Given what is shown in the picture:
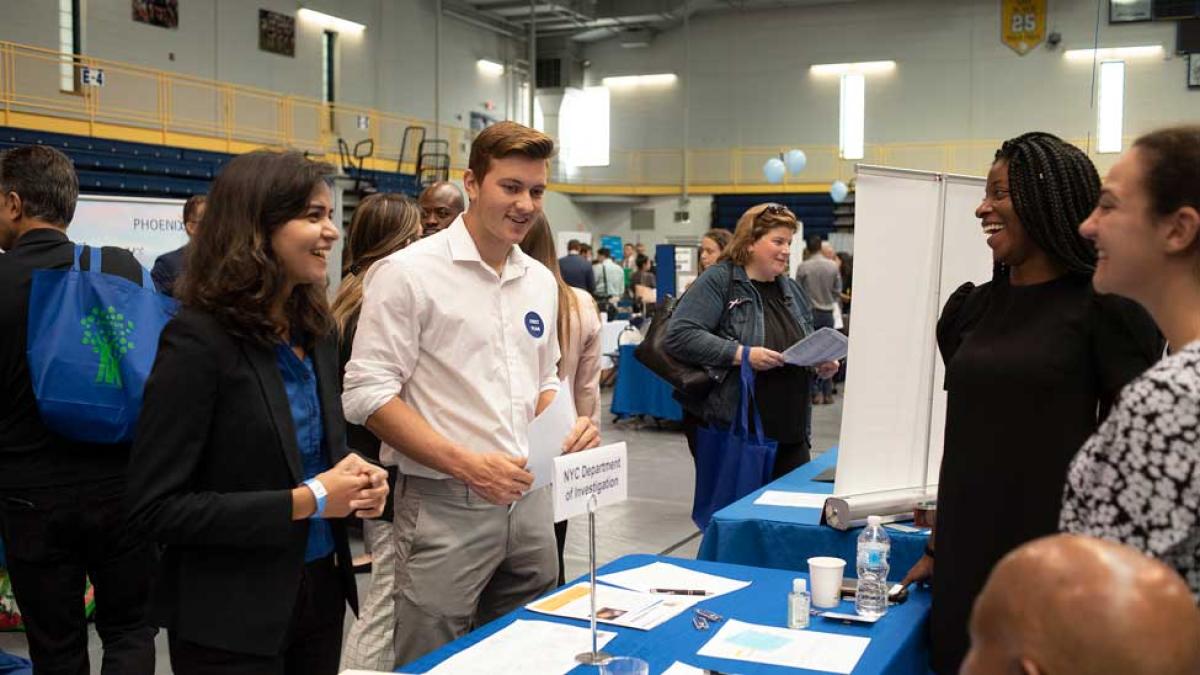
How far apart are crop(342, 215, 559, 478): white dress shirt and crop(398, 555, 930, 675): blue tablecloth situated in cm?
41

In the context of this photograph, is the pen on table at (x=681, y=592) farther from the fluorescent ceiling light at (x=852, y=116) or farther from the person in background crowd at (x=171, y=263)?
the fluorescent ceiling light at (x=852, y=116)

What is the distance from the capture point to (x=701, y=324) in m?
4.03

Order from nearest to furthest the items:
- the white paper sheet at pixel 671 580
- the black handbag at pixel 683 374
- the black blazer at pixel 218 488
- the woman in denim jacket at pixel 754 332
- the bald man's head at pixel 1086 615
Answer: the bald man's head at pixel 1086 615, the black blazer at pixel 218 488, the white paper sheet at pixel 671 580, the woman in denim jacket at pixel 754 332, the black handbag at pixel 683 374

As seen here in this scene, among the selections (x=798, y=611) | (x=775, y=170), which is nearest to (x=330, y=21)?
(x=775, y=170)

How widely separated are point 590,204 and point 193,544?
73.5 feet

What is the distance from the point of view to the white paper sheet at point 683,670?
6.13 feet

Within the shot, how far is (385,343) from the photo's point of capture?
214 centimetres

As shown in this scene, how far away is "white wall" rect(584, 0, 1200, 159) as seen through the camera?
18.9 metres

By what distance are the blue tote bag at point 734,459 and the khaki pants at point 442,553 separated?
64.2 inches

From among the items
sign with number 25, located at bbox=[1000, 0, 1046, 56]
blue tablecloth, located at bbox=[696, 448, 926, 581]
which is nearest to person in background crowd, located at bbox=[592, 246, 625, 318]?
sign with number 25, located at bbox=[1000, 0, 1046, 56]

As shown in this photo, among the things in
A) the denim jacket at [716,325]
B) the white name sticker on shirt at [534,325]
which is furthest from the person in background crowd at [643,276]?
the white name sticker on shirt at [534,325]

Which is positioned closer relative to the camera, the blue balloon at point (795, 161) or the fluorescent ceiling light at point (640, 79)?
the blue balloon at point (795, 161)

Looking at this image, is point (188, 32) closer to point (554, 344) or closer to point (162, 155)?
point (162, 155)

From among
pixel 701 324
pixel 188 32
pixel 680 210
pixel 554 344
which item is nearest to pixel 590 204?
pixel 680 210
